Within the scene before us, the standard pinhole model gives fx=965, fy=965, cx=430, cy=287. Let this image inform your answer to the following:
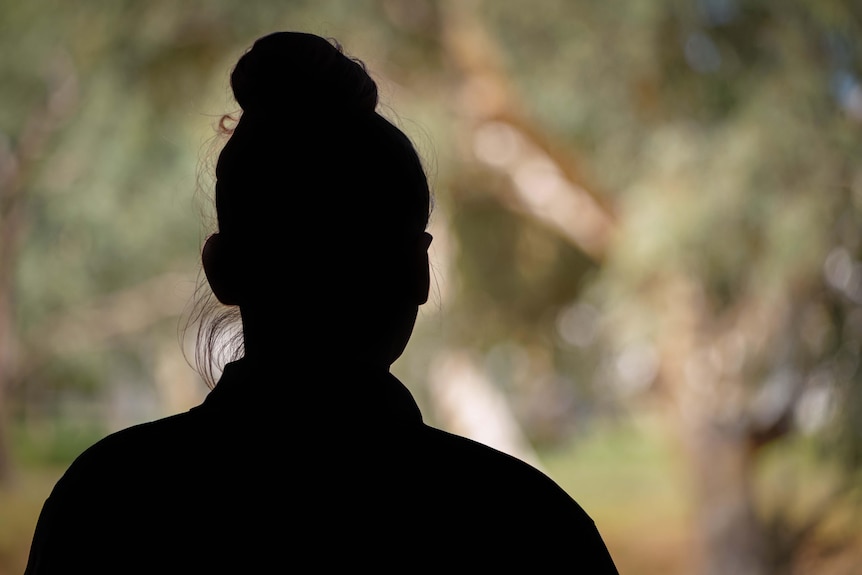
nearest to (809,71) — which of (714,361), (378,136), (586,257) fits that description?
(714,361)

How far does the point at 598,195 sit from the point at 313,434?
12.5 ft

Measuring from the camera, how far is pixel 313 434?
52 cm

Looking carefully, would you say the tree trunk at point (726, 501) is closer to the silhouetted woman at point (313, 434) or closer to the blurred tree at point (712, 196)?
the blurred tree at point (712, 196)

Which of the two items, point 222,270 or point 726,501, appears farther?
point 726,501

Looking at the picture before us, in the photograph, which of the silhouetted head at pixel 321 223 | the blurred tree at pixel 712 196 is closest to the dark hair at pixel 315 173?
the silhouetted head at pixel 321 223

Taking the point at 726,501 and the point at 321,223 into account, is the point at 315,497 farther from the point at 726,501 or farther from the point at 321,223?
the point at 726,501

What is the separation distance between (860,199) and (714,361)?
1.03 m

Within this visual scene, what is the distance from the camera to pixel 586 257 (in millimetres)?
5582

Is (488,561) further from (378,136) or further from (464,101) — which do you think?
(464,101)

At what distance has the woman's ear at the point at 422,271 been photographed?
0.56 metres

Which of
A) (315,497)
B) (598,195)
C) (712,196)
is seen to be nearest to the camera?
(315,497)

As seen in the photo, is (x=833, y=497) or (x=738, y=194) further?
(x=833, y=497)

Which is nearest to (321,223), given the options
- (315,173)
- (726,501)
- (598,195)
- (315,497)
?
(315,173)

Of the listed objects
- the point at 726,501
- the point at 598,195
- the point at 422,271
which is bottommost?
the point at 422,271
